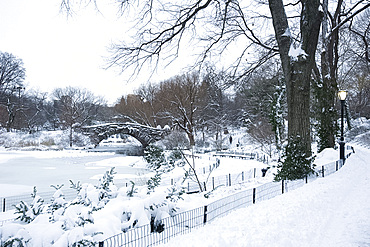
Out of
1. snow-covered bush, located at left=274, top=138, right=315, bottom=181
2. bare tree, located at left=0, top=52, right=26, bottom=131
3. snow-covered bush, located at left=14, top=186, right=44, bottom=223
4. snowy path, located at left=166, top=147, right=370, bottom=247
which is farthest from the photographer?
bare tree, located at left=0, top=52, right=26, bottom=131

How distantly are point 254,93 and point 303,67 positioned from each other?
2301cm

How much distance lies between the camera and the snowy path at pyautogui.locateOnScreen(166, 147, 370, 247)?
3.60m

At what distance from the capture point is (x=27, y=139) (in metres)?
37.6

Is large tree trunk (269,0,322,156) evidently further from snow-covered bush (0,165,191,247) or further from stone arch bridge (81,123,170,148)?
stone arch bridge (81,123,170,148)

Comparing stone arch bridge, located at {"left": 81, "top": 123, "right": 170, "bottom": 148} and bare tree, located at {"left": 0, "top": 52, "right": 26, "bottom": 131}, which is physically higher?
bare tree, located at {"left": 0, "top": 52, "right": 26, "bottom": 131}

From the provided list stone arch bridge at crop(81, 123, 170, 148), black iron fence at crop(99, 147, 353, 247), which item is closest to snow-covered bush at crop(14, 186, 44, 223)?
black iron fence at crop(99, 147, 353, 247)

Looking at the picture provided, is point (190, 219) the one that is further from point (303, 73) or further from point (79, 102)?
point (79, 102)

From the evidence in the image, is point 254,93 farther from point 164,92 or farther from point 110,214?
point 110,214

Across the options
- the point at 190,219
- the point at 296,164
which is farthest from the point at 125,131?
the point at 190,219

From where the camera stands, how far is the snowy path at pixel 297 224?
11.8 feet

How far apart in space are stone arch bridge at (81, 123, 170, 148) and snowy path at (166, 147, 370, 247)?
28.4 m

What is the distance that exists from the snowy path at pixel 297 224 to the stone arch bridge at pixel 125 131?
2836 centimetres

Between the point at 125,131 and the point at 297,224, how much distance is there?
31.3 m

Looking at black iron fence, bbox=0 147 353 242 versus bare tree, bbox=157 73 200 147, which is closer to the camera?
black iron fence, bbox=0 147 353 242
